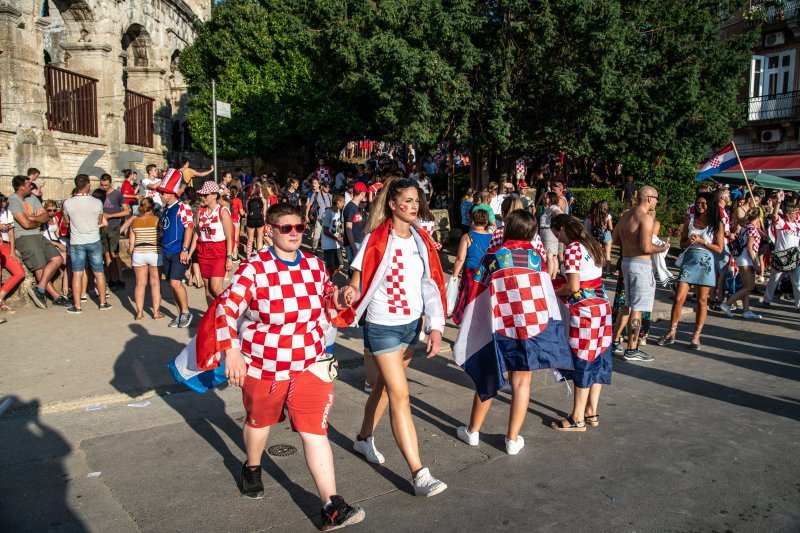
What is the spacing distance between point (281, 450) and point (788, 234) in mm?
9191

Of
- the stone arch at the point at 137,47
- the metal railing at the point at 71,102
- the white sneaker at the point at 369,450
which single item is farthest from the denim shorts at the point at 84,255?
the stone arch at the point at 137,47

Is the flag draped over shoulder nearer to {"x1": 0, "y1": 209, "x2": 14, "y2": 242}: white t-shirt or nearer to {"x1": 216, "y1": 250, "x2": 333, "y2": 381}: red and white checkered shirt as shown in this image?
{"x1": 216, "y1": 250, "x2": 333, "y2": 381}: red and white checkered shirt

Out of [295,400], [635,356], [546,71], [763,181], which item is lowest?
[635,356]

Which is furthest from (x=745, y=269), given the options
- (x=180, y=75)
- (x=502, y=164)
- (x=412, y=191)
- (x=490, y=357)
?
(x=180, y=75)

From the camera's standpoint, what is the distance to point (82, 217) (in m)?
8.83

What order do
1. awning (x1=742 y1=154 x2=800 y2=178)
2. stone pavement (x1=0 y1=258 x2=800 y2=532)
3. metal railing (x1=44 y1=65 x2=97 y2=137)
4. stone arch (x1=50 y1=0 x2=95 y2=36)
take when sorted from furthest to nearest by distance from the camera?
awning (x1=742 y1=154 x2=800 y2=178)
stone arch (x1=50 y1=0 x2=95 y2=36)
metal railing (x1=44 y1=65 x2=97 y2=137)
stone pavement (x1=0 y1=258 x2=800 y2=532)

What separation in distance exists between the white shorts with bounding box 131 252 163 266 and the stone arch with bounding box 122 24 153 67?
557 inches

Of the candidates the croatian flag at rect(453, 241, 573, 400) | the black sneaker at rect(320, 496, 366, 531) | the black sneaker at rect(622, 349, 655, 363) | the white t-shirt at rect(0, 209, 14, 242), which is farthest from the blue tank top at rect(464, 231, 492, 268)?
the white t-shirt at rect(0, 209, 14, 242)

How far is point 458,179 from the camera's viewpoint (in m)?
23.3

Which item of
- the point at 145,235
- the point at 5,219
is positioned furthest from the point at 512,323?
the point at 5,219

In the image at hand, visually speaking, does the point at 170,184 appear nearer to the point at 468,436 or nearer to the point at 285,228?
the point at 285,228

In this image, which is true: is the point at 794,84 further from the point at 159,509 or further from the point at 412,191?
the point at 159,509

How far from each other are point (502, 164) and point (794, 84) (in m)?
16.8

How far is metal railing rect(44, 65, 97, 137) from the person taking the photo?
14922mm
